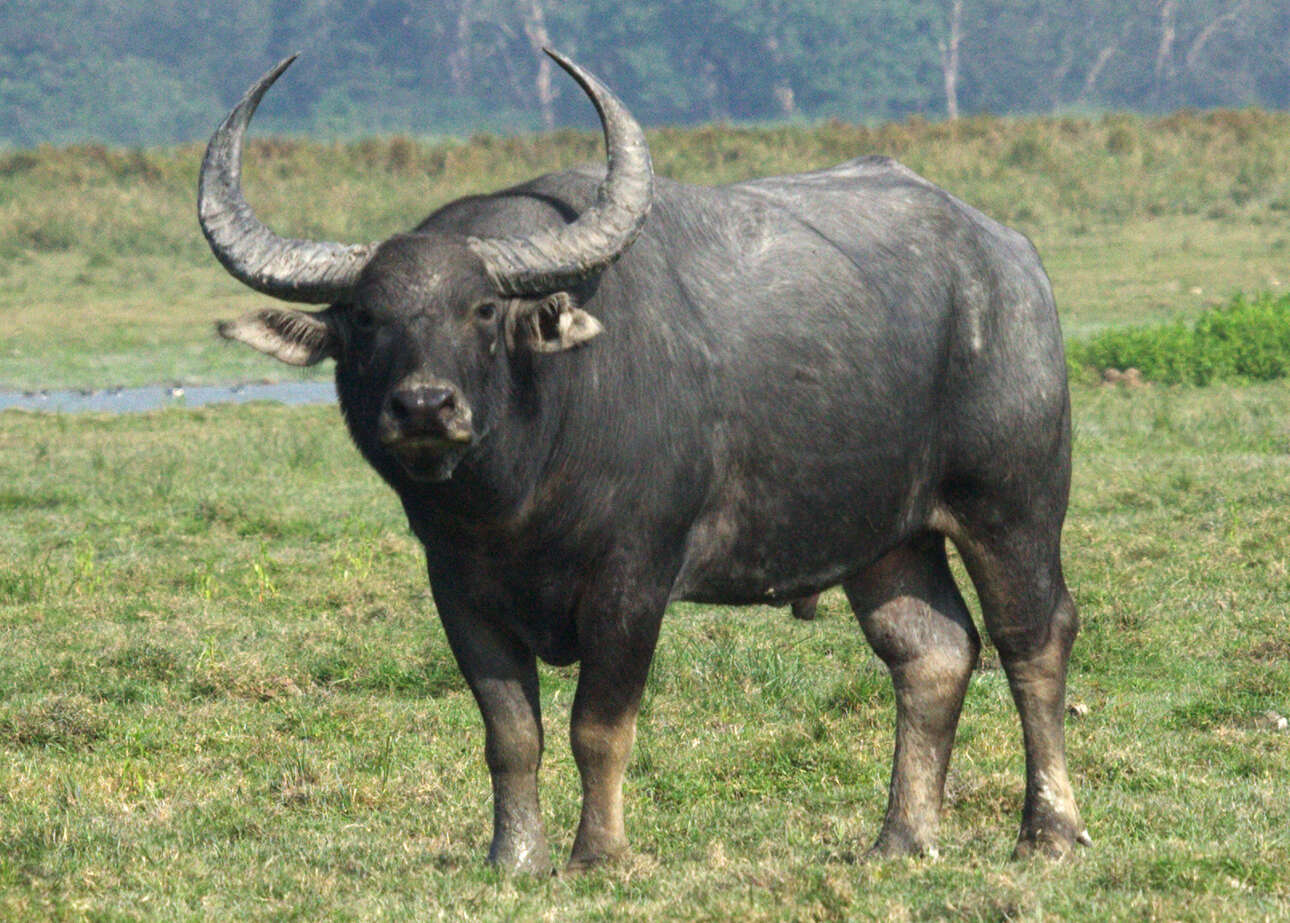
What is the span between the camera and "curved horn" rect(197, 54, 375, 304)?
4.55 meters

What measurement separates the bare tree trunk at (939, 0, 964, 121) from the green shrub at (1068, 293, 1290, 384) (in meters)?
54.5

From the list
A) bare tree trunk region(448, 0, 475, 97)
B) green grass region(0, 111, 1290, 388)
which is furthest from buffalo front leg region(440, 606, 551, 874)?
bare tree trunk region(448, 0, 475, 97)

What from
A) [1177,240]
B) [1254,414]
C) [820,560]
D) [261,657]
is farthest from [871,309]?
[1177,240]

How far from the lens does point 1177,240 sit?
2338 centimetres

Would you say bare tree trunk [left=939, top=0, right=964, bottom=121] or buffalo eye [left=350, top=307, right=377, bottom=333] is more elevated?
buffalo eye [left=350, top=307, right=377, bottom=333]

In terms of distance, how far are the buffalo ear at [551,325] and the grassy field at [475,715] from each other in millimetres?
1227

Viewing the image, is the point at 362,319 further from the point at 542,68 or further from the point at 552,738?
the point at 542,68

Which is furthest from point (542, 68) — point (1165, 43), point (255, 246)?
point (255, 246)

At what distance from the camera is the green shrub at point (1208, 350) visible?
15.1 m

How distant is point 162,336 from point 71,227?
17.3ft

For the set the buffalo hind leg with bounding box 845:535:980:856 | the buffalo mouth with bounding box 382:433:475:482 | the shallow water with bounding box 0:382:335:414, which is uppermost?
the buffalo mouth with bounding box 382:433:475:482

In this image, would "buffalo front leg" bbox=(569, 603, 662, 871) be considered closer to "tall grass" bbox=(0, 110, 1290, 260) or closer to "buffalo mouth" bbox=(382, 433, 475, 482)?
"buffalo mouth" bbox=(382, 433, 475, 482)

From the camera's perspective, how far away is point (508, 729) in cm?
488

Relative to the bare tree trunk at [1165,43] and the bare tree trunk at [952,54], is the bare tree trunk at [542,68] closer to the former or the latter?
the bare tree trunk at [952,54]
